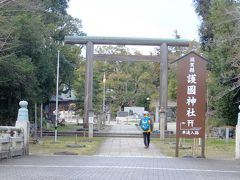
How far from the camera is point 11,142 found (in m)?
17.3

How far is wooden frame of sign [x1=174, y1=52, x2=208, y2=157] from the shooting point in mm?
19016

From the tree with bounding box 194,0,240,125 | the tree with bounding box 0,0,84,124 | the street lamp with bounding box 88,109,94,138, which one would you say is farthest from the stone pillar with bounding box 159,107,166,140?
the tree with bounding box 0,0,84,124

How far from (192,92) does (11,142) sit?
7.33 metres

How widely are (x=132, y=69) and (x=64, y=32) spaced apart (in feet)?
74.8

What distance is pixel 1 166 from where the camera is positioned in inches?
546

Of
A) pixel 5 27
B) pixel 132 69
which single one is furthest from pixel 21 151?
pixel 132 69

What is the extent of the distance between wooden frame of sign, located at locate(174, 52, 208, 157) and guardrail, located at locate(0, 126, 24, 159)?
20.6 ft

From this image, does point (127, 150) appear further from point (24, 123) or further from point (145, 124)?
point (24, 123)

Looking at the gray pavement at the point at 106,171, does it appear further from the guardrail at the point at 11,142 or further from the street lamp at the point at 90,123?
the street lamp at the point at 90,123

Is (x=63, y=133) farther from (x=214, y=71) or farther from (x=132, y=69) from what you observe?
(x=132, y=69)

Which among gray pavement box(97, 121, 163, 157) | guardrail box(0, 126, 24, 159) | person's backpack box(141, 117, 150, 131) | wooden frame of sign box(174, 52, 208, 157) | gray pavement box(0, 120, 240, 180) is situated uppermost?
wooden frame of sign box(174, 52, 208, 157)

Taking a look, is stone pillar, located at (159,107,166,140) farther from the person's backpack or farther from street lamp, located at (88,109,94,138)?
the person's backpack

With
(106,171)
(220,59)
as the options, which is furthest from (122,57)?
(106,171)

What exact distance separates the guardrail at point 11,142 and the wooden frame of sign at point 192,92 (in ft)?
20.6
